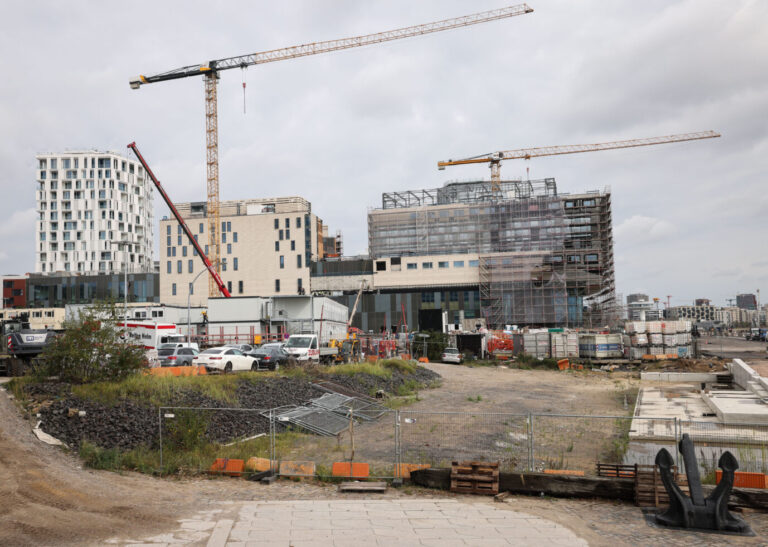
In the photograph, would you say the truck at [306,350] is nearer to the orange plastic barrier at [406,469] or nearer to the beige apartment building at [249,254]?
the orange plastic barrier at [406,469]

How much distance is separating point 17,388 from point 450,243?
97.1 meters

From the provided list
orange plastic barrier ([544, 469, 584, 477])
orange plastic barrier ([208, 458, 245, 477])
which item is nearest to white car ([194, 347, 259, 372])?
orange plastic barrier ([208, 458, 245, 477])

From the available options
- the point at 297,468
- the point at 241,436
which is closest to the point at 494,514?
the point at 297,468

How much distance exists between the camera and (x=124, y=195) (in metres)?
141

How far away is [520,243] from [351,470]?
88.2 metres

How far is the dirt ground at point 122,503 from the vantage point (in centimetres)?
963

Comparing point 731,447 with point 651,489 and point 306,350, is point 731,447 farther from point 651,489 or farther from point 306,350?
point 306,350

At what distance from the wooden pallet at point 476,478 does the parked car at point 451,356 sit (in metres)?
41.5

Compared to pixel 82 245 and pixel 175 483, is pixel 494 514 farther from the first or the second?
pixel 82 245

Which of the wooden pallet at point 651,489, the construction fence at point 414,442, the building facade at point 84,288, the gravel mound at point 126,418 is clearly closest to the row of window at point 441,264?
the building facade at point 84,288

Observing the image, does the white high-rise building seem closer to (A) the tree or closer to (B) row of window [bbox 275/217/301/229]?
(B) row of window [bbox 275/217/301/229]

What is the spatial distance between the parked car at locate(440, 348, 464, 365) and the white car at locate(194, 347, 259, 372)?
26.5 metres

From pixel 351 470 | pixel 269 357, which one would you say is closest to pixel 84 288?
pixel 269 357

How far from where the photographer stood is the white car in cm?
2872
